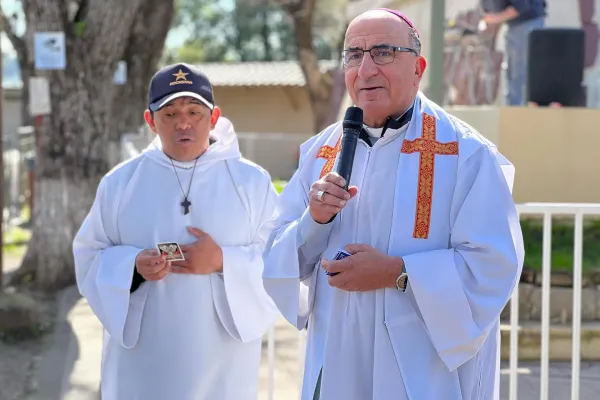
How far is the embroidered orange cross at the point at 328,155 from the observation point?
2.81 m

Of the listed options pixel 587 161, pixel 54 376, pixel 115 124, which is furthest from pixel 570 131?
pixel 115 124

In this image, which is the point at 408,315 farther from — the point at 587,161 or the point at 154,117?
the point at 587,161

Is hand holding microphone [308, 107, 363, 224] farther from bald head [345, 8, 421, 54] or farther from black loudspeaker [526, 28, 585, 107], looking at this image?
black loudspeaker [526, 28, 585, 107]

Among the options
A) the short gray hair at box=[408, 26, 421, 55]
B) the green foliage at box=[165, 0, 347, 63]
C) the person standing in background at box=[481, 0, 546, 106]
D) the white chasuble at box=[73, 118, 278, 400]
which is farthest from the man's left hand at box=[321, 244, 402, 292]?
the green foliage at box=[165, 0, 347, 63]

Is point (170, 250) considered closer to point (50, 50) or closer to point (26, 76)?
point (50, 50)

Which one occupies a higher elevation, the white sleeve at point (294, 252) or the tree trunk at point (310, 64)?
the tree trunk at point (310, 64)

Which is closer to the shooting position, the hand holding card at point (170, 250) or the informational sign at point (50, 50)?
the hand holding card at point (170, 250)

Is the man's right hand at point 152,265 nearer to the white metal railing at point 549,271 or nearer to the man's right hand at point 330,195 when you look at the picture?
the man's right hand at point 330,195

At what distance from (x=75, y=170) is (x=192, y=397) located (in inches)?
250

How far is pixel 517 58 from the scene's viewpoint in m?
8.02

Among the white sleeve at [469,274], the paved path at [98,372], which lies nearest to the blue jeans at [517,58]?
the paved path at [98,372]

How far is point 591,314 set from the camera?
20.7 ft

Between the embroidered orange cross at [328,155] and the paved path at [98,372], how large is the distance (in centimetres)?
199

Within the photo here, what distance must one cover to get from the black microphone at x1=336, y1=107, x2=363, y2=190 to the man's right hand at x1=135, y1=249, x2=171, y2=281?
3.69ft
